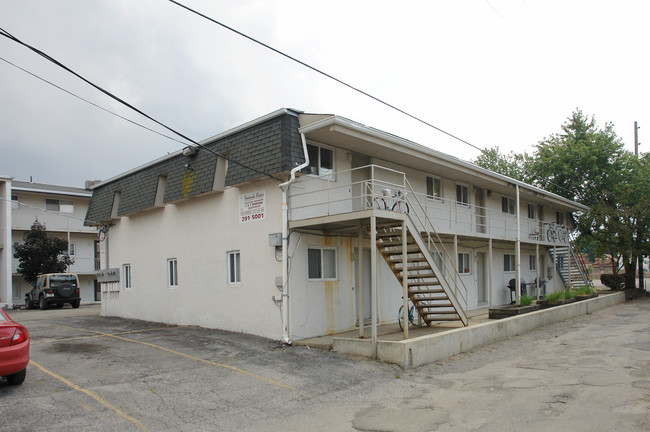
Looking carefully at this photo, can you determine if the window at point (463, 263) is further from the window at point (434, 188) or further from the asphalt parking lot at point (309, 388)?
the asphalt parking lot at point (309, 388)

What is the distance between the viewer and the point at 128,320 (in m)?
16.8

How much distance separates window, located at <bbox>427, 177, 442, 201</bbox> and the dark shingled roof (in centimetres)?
659

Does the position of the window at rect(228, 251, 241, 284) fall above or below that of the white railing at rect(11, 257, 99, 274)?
above

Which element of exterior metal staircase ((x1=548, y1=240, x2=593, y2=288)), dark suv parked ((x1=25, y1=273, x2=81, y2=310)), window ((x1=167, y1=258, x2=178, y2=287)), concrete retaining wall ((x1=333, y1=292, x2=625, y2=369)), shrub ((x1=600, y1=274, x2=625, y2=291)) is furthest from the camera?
shrub ((x1=600, y1=274, x2=625, y2=291))

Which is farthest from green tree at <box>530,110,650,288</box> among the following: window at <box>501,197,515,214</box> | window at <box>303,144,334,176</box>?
window at <box>303,144,334,176</box>

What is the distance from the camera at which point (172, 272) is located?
50.5 ft

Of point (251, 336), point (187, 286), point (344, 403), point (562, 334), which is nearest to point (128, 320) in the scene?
point (187, 286)

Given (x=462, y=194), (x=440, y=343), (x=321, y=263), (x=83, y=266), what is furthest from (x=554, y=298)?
(x=83, y=266)

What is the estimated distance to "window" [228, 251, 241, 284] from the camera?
42.2 feet

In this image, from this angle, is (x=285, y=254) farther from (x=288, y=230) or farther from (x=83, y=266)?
(x=83, y=266)

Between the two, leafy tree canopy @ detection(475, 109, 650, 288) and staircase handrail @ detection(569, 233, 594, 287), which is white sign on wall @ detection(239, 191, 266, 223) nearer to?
leafy tree canopy @ detection(475, 109, 650, 288)

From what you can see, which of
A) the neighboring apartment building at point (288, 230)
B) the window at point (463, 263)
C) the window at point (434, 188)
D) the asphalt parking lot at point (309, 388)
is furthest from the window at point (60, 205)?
the window at point (463, 263)

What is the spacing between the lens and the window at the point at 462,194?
719 inches

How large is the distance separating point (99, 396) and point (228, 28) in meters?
6.38
